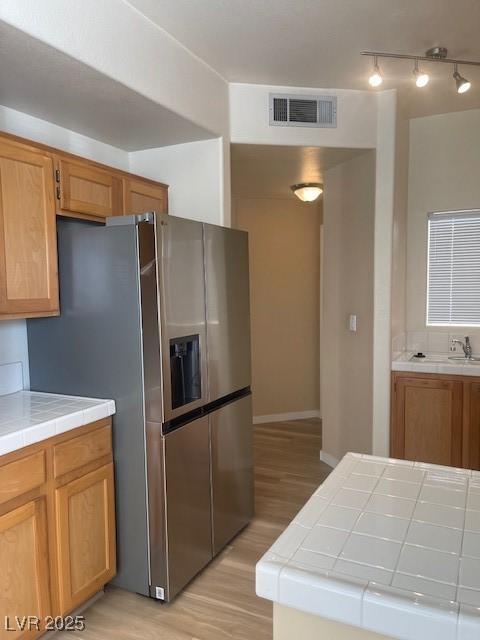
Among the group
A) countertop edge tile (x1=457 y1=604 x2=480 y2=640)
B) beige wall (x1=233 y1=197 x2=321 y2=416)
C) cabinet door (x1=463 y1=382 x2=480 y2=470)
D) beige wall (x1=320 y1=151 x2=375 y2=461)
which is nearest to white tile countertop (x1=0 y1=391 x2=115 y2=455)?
countertop edge tile (x1=457 y1=604 x2=480 y2=640)

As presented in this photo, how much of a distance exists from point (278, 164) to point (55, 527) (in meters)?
2.72

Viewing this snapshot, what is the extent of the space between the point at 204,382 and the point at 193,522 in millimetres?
676

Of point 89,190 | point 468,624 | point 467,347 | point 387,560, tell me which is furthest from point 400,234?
point 468,624

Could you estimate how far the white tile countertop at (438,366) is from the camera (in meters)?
3.12

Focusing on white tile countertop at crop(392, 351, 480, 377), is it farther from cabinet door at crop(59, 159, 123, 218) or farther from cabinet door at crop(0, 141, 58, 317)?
cabinet door at crop(0, 141, 58, 317)

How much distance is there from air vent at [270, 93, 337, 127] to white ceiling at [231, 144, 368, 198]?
0.15 meters

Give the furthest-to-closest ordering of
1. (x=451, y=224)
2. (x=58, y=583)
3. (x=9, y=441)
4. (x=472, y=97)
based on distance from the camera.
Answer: (x=451, y=224), (x=472, y=97), (x=58, y=583), (x=9, y=441)

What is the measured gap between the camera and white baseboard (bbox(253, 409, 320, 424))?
5.12 meters

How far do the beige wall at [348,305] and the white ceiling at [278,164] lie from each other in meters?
0.16

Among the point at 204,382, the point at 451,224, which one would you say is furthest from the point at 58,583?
the point at 451,224

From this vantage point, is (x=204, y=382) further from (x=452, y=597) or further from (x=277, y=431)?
(x=277, y=431)

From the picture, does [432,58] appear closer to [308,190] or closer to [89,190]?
[308,190]

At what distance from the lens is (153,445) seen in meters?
2.16

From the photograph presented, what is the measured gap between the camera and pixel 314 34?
2.35 meters
